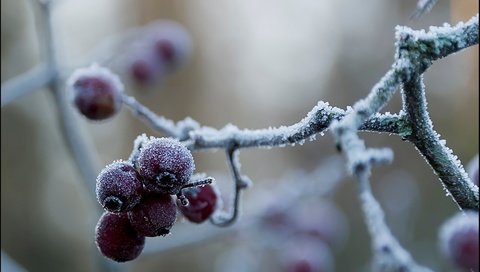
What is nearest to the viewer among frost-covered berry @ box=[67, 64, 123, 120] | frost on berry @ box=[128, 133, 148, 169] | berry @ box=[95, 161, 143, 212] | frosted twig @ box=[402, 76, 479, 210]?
frosted twig @ box=[402, 76, 479, 210]

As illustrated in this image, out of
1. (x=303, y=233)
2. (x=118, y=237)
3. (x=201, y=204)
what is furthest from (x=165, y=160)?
(x=303, y=233)

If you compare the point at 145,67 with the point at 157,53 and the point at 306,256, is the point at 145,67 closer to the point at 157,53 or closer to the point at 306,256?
the point at 157,53

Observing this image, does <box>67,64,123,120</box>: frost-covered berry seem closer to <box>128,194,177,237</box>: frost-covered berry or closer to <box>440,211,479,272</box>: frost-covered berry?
<box>128,194,177,237</box>: frost-covered berry

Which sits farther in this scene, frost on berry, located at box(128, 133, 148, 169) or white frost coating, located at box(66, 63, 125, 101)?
white frost coating, located at box(66, 63, 125, 101)

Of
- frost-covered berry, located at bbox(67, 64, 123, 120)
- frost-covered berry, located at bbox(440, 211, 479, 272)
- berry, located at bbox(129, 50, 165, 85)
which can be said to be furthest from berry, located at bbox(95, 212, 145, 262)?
berry, located at bbox(129, 50, 165, 85)

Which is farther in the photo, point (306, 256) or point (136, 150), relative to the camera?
point (306, 256)

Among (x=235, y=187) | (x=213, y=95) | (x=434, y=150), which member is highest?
(x=213, y=95)
